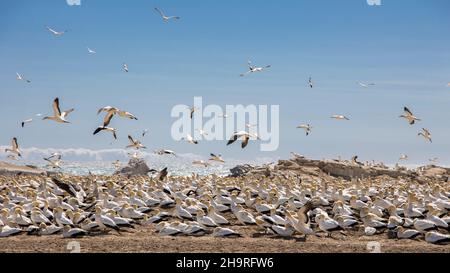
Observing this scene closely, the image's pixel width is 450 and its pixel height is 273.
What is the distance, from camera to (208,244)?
17906 millimetres

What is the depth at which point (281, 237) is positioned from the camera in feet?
63.1

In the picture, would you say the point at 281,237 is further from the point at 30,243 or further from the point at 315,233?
the point at 30,243

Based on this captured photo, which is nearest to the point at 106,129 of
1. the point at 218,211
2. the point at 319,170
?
the point at 218,211

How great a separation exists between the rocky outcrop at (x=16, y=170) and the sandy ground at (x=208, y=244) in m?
29.3

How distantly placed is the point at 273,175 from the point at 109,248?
23889 millimetres

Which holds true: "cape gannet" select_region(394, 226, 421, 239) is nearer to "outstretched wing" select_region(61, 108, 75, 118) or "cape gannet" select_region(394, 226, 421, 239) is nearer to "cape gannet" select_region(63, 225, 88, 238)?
"cape gannet" select_region(63, 225, 88, 238)

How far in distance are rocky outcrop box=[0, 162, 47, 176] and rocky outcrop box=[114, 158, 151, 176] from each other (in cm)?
568

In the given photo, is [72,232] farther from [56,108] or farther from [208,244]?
[56,108]

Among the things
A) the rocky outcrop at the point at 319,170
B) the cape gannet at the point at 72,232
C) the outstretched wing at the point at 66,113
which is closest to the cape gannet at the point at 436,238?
the cape gannet at the point at 72,232

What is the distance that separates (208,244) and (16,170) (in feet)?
112

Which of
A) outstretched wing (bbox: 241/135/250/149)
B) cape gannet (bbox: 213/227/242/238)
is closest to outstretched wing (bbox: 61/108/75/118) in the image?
outstretched wing (bbox: 241/135/250/149)
